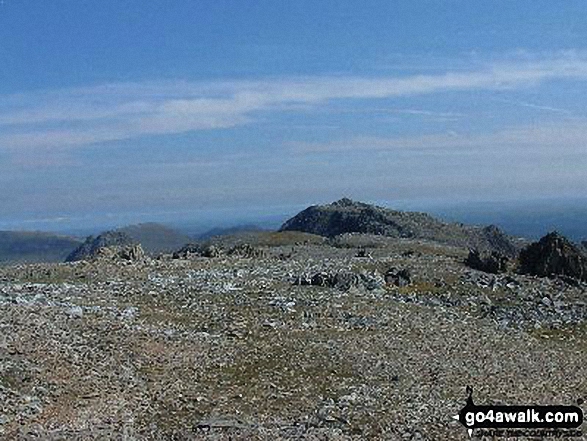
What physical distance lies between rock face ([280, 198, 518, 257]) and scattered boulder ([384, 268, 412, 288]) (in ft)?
226

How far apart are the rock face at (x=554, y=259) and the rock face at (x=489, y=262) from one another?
120 cm

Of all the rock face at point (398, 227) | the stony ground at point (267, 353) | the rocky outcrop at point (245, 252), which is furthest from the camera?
the rock face at point (398, 227)

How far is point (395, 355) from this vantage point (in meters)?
29.2

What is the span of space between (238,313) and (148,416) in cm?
1236

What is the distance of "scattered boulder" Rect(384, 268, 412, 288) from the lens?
44.5 m

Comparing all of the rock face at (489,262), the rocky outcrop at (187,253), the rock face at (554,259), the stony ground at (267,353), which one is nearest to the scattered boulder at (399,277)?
the stony ground at (267,353)

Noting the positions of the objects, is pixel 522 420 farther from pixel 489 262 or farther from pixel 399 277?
pixel 489 262

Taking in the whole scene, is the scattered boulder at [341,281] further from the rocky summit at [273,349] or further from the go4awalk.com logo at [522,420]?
the go4awalk.com logo at [522,420]

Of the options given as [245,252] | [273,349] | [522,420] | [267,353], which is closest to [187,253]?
[245,252]

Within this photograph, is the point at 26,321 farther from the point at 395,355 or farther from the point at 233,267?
the point at 233,267

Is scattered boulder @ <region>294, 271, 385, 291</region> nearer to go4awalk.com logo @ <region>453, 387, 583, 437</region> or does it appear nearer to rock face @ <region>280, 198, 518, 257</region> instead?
go4awalk.com logo @ <region>453, 387, 583, 437</region>

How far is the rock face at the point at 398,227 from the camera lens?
118 metres

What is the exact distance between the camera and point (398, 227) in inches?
4710

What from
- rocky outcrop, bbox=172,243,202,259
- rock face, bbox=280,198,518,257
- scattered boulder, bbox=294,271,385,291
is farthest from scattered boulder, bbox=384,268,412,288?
rock face, bbox=280,198,518,257
